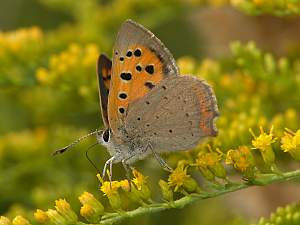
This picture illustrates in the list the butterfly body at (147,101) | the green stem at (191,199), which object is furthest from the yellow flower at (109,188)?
the butterfly body at (147,101)

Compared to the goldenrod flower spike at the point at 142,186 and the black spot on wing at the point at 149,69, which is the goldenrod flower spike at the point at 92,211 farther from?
the black spot on wing at the point at 149,69

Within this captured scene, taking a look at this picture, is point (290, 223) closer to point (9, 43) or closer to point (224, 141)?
point (224, 141)

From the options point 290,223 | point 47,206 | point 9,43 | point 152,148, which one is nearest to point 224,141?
point 152,148

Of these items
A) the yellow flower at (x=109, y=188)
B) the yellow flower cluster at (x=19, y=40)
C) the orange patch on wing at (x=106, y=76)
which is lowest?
the yellow flower at (x=109, y=188)

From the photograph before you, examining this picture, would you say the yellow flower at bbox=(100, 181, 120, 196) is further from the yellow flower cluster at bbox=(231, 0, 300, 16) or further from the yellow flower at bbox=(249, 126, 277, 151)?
the yellow flower cluster at bbox=(231, 0, 300, 16)

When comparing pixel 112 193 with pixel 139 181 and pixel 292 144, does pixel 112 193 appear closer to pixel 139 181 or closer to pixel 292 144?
pixel 139 181

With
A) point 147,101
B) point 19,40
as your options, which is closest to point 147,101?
point 147,101
